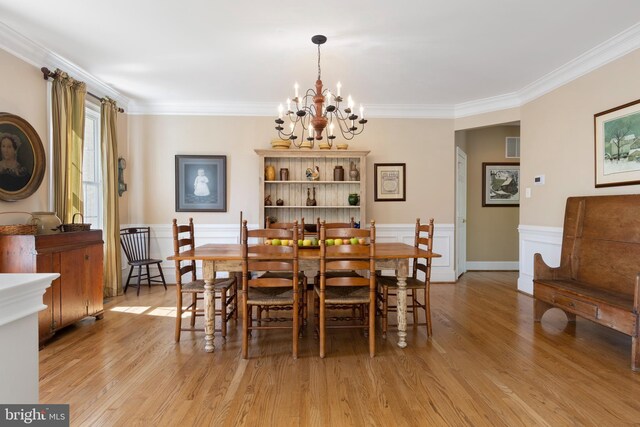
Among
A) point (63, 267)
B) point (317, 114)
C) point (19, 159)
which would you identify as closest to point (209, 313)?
point (63, 267)

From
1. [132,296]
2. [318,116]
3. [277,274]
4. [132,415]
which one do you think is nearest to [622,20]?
[318,116]

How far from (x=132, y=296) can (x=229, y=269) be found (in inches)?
105

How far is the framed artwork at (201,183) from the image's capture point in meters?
5.40

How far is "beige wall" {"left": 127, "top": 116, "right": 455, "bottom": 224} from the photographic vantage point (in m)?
5.40

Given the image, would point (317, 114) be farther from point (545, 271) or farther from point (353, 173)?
point (545, 271)

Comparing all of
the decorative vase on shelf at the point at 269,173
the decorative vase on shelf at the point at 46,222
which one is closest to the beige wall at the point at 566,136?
the decorative vase on shelf at the point at 269,173

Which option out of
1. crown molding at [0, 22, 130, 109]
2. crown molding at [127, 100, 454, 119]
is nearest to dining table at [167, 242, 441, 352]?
crown molding at [0, 22, 130, 109]

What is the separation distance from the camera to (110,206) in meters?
4.66

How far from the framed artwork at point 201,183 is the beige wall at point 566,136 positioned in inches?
174

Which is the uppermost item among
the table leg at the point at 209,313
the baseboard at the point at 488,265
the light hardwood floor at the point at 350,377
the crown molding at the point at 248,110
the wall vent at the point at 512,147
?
the crown molding at the point at 248,110

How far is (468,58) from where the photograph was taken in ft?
12.5

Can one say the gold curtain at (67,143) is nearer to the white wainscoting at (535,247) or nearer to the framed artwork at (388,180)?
the framed artwork at (388,180)

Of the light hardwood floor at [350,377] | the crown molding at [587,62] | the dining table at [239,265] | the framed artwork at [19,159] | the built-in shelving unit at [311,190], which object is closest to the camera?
the light hardwood floor at [350,377]

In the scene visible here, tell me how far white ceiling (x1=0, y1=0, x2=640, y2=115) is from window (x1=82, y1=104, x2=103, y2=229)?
1.79ft
